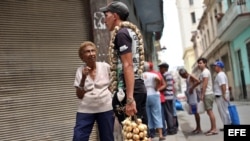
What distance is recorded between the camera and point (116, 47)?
3.71 meters

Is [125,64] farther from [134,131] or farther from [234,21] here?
[234,21]

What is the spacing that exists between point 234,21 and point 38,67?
17.6 m

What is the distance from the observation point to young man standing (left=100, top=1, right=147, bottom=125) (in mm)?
3549

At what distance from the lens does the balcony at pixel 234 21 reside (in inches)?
802

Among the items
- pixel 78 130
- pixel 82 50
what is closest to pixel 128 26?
pixel 82 50

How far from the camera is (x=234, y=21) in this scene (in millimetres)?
21594

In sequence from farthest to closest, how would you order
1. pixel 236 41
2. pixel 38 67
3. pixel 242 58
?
pixel 236 41 → pixel 242 58 → pixel 38 67

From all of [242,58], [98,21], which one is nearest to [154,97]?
[98,21]

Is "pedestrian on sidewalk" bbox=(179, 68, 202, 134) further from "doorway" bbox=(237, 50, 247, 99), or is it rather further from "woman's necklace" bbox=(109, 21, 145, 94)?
"doorway" bbox=(237, 50, 247, 99)

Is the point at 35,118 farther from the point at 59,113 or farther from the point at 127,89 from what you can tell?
the point at 127,89

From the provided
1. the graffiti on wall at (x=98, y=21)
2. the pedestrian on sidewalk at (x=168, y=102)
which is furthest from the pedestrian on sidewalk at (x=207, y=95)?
the graffiti on wall at (x=98, y=21)

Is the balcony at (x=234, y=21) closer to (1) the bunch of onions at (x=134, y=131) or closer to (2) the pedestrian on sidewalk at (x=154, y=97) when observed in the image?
(2) the pedestrian on sidewalk at (x=154, y=97)

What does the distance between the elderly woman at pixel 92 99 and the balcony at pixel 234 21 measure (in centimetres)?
1720

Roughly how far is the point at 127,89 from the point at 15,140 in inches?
Result: 98.5
